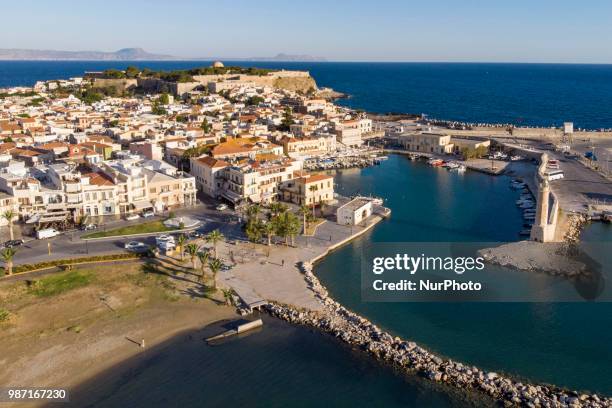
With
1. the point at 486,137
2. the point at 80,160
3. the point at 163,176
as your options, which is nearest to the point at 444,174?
the point at 486,137

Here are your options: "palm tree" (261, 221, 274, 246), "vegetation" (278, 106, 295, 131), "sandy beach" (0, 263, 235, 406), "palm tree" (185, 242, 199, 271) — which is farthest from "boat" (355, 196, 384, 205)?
"vegetation" (278, 106, 295, 131)

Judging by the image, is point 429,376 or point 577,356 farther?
point 577,356

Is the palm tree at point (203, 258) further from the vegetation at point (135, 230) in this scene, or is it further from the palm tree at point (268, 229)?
the vegetation at point (135, 230)

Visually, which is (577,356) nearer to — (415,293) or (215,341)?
(415,293)

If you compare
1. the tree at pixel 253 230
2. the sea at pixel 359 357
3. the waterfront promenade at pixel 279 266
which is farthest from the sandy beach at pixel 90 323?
the tree at pixel 253 230

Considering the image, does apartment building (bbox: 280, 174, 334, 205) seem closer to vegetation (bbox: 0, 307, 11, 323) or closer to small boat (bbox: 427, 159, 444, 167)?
vegetation (bbox: 0, 307, 11, 323)

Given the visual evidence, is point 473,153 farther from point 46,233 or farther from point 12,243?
point 12,243
